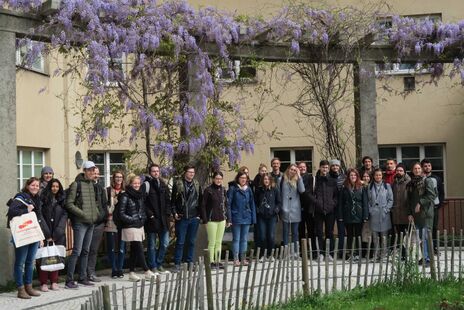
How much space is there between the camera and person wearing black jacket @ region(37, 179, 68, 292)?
11234mm

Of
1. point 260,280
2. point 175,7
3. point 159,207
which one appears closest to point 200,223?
point 159,207

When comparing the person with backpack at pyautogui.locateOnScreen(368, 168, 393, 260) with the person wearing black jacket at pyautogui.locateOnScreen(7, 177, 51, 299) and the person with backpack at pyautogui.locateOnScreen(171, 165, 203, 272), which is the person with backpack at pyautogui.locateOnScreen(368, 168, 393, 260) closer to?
the person with backpack at pyautogui.locateOnScreen(171, 165, 203, 272)

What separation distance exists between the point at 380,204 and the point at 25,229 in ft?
19.3

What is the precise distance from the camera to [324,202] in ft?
44.4

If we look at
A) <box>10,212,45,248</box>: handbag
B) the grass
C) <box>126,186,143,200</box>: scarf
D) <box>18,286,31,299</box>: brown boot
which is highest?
<box>126,186,143,200</box>: scarf

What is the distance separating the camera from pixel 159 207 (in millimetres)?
12445

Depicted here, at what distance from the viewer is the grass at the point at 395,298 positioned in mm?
8742

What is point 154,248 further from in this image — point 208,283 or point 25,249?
point 208,283

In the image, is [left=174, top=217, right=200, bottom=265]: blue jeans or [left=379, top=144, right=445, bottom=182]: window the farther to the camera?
[left=379, top=144, right=445, bottom=182]: window

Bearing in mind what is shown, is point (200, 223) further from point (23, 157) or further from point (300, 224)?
point (23, 157)

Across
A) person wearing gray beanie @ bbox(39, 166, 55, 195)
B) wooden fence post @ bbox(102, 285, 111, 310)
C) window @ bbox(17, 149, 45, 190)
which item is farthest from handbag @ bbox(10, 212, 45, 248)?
window @ bbox(17, 149, 45, 190)

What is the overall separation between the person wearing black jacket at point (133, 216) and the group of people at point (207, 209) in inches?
0.6

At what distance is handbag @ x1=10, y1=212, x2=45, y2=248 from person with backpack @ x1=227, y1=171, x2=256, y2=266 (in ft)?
Result: 11.5

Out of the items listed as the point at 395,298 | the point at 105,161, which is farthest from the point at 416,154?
the point at 395,298
